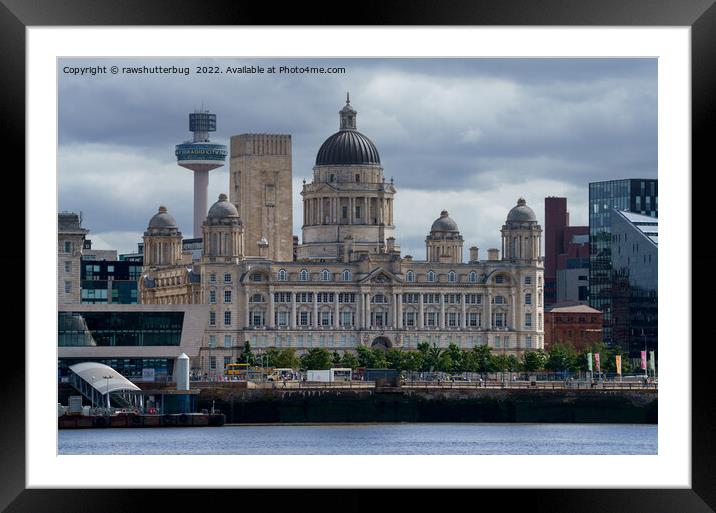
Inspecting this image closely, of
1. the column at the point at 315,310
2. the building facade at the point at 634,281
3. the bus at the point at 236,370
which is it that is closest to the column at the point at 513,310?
the building facade at the point at 634,281

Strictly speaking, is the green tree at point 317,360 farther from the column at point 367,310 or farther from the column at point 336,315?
the column at point 367,310

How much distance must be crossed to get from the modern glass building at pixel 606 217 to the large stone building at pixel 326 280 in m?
3.51

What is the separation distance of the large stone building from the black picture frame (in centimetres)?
7866

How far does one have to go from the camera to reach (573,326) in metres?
106

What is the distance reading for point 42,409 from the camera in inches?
564

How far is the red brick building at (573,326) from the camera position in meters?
103

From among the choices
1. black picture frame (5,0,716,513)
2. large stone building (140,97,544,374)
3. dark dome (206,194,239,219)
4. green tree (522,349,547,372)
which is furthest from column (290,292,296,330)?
black picture frame (5,0,716,513)

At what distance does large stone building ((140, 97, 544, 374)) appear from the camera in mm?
99625

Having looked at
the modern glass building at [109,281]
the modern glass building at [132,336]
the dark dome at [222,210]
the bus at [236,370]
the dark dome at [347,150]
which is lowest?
the bus at [236,370]

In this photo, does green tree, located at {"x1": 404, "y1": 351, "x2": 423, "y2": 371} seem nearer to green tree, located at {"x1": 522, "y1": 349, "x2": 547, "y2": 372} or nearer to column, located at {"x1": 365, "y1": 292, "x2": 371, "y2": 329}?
green tree, located at {"x1": 522, "y1": 349, "x2": 547, "y2": 372}

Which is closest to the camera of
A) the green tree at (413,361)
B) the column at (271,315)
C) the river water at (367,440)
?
the river water at (367,440)

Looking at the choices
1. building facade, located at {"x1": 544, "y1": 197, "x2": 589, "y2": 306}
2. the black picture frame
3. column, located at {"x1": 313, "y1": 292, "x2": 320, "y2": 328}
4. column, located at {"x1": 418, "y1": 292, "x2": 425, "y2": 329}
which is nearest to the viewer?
the black picture frame

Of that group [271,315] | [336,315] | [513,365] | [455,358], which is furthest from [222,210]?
[513,365]
